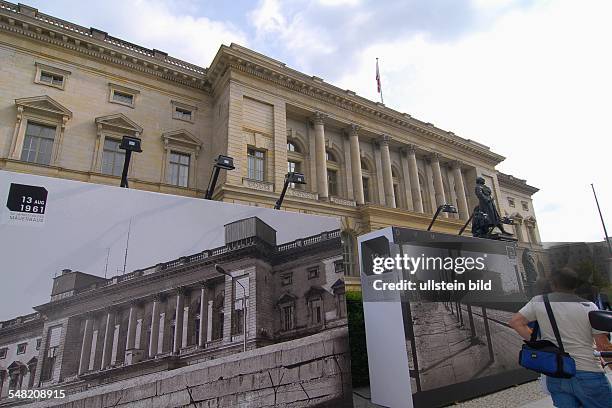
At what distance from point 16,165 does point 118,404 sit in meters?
17.2

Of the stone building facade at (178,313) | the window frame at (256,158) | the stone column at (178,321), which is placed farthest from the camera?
the window frame at (256,158)

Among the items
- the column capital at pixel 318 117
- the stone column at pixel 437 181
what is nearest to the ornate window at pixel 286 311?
the column capital at pixel 318 117

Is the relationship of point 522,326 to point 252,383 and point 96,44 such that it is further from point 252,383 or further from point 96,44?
point 96,44

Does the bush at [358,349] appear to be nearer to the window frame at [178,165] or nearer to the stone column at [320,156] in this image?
the stone column at [320,156]

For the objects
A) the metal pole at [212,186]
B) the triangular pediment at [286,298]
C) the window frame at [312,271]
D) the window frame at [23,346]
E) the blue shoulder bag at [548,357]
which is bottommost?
the blue shoulder bag at [548,357]

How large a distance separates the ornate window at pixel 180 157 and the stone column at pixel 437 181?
2135 cm

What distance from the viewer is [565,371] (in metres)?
3.24

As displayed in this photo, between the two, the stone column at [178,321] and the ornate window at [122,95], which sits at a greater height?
the ornate window at [122,95]

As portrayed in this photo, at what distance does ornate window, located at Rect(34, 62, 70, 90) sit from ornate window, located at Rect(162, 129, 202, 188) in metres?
5.83

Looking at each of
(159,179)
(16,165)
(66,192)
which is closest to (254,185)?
(159,179)

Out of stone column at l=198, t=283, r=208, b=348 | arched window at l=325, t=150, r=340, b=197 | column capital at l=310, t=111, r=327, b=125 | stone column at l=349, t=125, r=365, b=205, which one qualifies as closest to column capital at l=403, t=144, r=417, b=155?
stone column at l=349, t=125, r=365, b=205

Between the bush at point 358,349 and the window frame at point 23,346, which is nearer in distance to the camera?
the window frame at point 23,346

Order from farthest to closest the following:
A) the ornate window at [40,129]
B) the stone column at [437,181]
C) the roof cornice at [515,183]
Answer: the roof cornice at [515,183], the stone column at [437,181], the ornate window at [40,129]

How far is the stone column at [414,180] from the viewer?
98.4 ft
